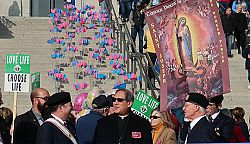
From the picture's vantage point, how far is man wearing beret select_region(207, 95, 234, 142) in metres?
9.02

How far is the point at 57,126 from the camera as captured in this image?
8.06 metres

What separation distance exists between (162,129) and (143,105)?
6.10 ft

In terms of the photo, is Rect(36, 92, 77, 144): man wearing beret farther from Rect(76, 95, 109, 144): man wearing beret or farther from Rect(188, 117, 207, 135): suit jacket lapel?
Rect(76, 95, 109, 144): man wearing beret

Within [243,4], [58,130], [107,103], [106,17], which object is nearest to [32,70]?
[106,17]

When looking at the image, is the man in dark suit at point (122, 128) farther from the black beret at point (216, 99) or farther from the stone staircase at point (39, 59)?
the stone staircase at point (39, 59)

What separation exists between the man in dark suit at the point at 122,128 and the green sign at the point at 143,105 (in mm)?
2525

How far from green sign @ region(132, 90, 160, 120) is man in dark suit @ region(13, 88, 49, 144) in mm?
2164

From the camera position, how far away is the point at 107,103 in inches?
392

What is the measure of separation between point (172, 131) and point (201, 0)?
64.5 inches

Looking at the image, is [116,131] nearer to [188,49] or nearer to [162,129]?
[162,129]

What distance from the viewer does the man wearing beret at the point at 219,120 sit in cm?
902

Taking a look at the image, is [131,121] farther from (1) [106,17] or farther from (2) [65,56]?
(1) [106,17]

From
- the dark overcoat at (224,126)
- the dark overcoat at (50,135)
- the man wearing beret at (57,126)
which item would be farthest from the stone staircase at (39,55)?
the dark overcoat at (50,135)

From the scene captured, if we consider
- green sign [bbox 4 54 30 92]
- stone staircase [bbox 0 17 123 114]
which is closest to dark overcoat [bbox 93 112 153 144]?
green sign [bbox 4 54 30 92]
